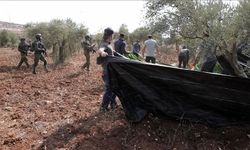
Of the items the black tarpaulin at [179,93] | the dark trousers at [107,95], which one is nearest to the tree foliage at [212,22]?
the black tarpaulin at [179,93]

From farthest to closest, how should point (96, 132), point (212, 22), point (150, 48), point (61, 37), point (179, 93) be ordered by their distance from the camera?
1. point (61, 37)
2. point (150, 48)
3. point (212, 22)
4. point (96, 132)
5. point (179, 93)

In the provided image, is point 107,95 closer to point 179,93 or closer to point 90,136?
point 90,136

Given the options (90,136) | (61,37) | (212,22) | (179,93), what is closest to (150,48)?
(212,22)

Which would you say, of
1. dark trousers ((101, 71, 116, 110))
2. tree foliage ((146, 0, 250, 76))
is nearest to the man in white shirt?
tree foliage ((146, 0, 250, 76))

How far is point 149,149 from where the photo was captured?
229 inches

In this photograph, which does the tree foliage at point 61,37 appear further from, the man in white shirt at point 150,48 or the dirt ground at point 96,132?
the dirt ground at point 96,132

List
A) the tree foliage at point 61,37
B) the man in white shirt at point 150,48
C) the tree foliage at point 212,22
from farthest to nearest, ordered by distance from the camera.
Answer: the tree foliage at point 61,37 → the man in white shirt at point 150,48 → the tree foliage at point 212,22

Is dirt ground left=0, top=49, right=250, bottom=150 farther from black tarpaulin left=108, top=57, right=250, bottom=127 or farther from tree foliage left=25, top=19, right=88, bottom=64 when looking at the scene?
tree foliage left=25, top=19, right=88, bottom=64

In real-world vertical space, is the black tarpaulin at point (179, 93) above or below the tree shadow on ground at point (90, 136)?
above

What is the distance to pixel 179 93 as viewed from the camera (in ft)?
20.4

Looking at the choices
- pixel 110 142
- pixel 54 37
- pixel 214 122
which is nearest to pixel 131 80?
pixel 110 142

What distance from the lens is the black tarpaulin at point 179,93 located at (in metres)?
6.04

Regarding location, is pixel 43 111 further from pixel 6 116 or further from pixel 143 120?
pixel 143 120

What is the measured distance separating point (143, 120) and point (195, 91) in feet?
3.23
